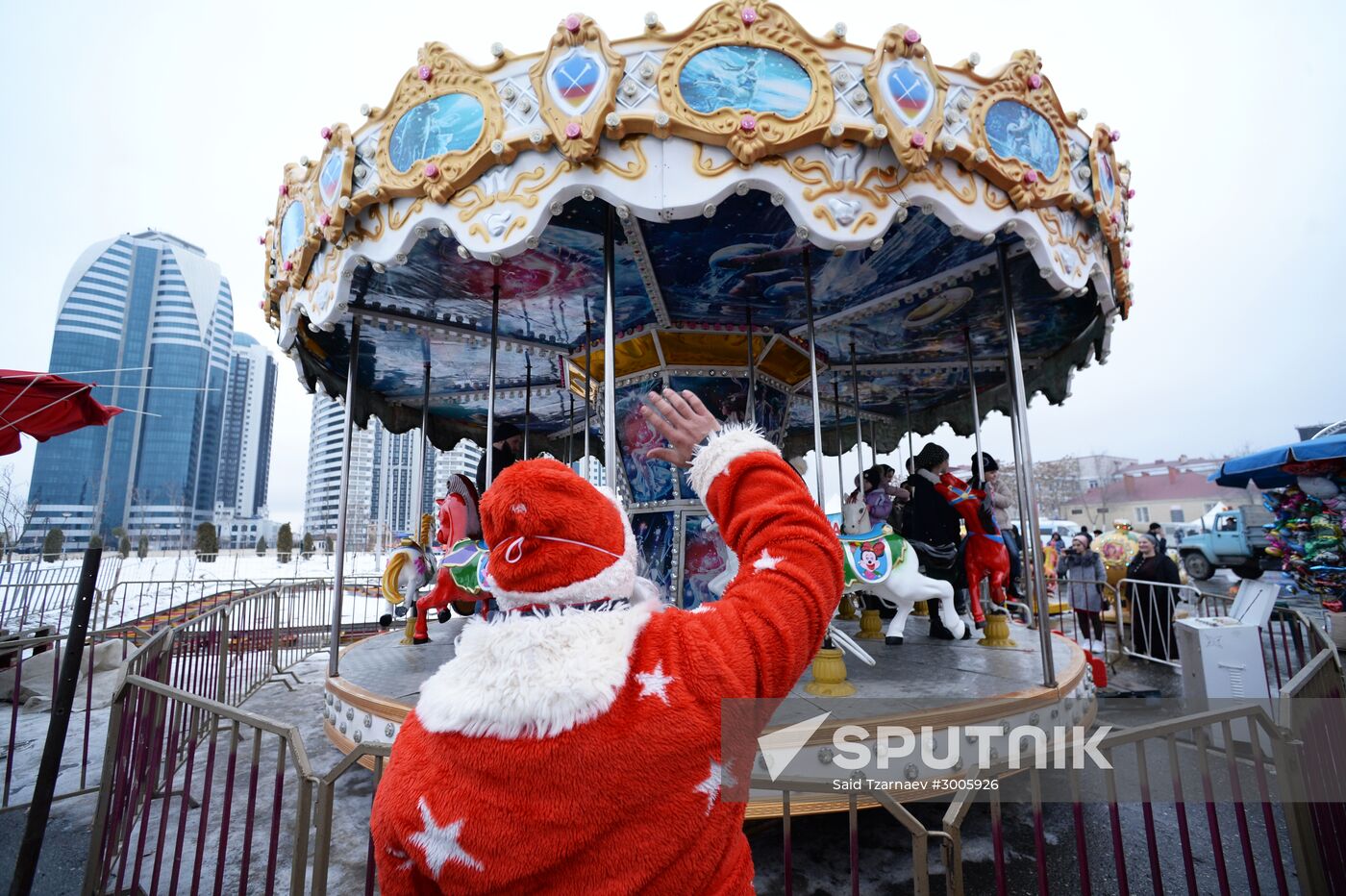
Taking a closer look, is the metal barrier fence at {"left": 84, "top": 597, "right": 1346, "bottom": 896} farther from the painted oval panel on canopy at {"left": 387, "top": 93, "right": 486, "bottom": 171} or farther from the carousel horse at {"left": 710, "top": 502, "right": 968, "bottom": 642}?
the painted oval panel on canopy at {"left": 387, "top": 93, "right": 486, "bottom": 171}

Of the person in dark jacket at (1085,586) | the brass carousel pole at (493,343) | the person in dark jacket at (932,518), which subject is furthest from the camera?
the person in dark jacket at (1085,586)

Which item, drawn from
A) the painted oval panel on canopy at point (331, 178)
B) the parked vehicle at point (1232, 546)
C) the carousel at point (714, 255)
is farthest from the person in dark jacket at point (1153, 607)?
the parked vehicle at point (1232, 546)

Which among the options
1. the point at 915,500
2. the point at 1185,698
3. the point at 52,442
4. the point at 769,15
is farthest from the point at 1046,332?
the point at 52,442

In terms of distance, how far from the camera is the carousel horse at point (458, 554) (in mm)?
5941

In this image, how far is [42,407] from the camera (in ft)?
20.4

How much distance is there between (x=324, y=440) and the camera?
3678cm

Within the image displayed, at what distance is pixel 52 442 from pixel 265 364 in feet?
54.4

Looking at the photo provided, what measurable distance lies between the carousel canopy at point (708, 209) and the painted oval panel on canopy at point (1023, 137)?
17mm

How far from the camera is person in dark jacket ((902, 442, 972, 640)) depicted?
20.1ft

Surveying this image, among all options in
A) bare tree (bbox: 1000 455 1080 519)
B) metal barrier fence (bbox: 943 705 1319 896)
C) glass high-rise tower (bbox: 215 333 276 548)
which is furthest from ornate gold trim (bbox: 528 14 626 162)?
glass high-rise tower (bbox: 215 333 276 548)

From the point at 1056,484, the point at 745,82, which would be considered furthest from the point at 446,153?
the point at 1056,484

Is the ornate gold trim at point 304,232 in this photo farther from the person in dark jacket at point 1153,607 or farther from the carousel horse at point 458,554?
the person in dark jacket at point 1153,607

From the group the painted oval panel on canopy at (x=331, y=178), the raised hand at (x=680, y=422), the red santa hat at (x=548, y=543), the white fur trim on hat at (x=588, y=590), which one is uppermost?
the painted oval panel on canopy at (x=331, y=178)

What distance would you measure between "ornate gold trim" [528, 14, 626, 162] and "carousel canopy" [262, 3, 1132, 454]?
0.01 meters
